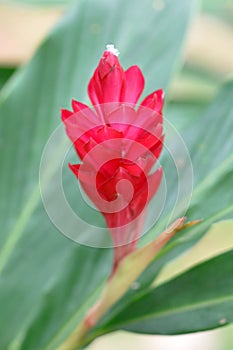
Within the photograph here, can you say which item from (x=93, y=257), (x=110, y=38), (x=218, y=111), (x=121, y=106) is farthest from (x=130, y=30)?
(x=121, y=106)

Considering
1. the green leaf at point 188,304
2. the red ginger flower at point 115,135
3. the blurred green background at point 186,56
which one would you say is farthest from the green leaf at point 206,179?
the blurred green background at point 186,56

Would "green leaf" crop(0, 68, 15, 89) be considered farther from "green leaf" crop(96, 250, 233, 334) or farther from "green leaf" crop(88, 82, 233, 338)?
"green leaf" crop(96, 250, 233, 334)

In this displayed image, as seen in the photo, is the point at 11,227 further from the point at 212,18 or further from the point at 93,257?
the point at 212,18

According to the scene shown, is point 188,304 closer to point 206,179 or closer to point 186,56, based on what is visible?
point 206,179

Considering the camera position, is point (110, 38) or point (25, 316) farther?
point (110, 38)

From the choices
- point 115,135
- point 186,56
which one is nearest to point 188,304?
point 115,135

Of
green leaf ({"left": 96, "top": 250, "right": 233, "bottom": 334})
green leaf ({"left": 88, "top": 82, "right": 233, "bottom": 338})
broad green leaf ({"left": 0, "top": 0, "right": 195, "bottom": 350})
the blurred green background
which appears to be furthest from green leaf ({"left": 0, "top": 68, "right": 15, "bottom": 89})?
green leaf ({"left": 96, "top": 250, "right": 233, "bottom": 334})
